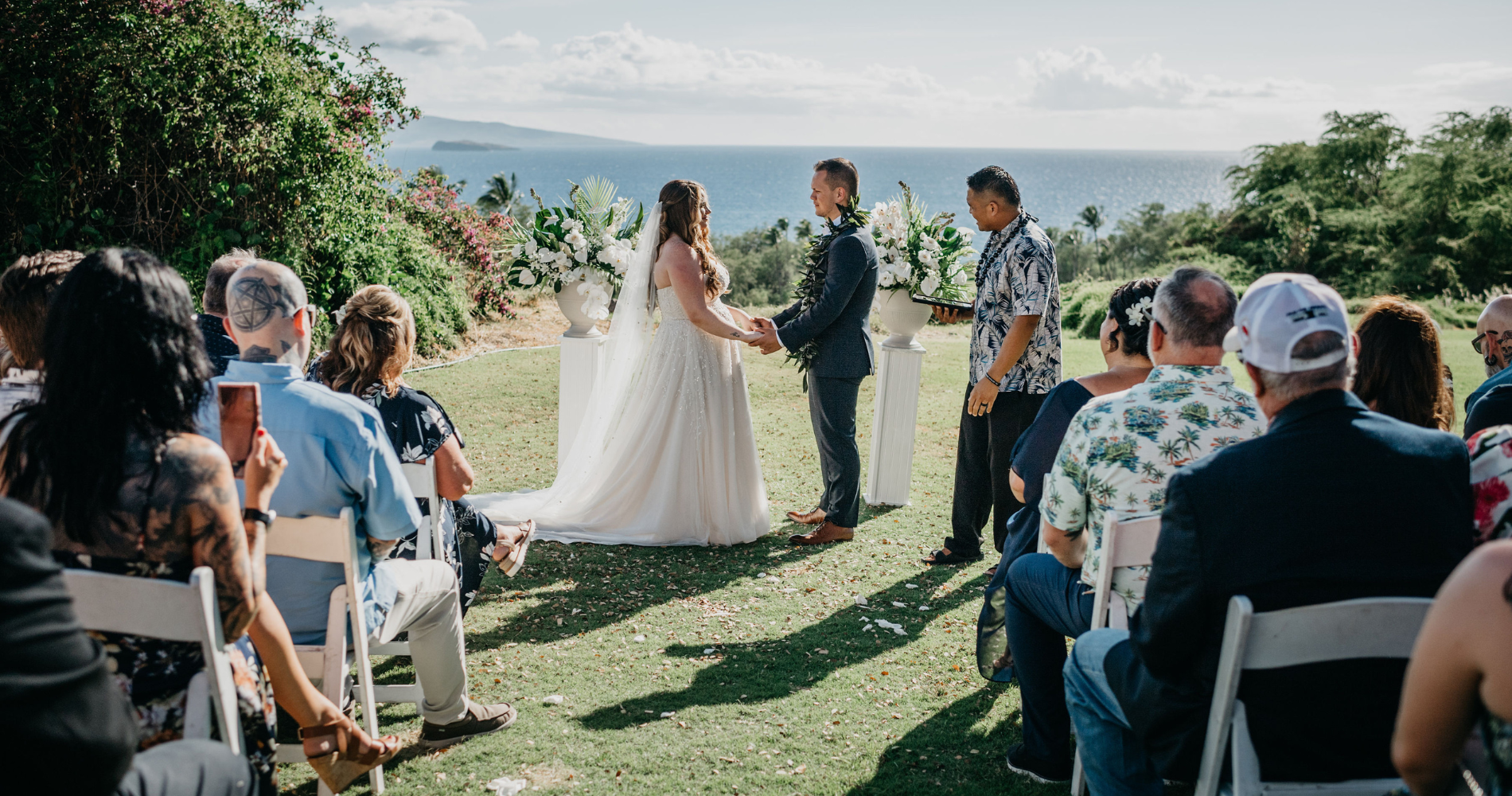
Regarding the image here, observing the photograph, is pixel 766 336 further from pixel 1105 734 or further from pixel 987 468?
pixel 1105 734

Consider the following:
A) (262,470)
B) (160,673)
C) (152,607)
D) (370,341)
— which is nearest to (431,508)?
(370,341)

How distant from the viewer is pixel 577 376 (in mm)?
7020

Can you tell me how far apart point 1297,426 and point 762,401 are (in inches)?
352

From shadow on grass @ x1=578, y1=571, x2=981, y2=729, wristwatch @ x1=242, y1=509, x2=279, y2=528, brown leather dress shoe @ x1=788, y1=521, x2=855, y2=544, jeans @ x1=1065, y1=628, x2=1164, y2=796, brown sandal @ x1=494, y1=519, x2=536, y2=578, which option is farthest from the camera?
brown leather dress shoe @ x1=788, y1=521, x2=855, y2=544

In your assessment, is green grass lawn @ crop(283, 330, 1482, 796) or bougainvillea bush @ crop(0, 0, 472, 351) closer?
green grass lawn @ crop(283, 330, 1482, 796)

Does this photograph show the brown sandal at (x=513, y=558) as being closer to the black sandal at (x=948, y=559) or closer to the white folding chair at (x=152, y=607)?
the black sandal at (x=948, y=559)

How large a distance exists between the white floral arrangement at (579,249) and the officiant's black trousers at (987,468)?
8.61ft

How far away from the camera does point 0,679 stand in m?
1.60

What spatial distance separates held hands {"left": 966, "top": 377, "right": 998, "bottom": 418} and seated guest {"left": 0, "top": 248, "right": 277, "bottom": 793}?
4.12 meters

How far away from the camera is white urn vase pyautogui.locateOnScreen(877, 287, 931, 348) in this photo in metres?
6.86

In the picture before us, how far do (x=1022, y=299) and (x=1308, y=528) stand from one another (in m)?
3.37

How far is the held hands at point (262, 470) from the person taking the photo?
2510 mm

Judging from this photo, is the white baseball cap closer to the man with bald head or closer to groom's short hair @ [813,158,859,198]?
the man with bald head

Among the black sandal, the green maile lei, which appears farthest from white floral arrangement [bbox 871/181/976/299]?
the black sandal
